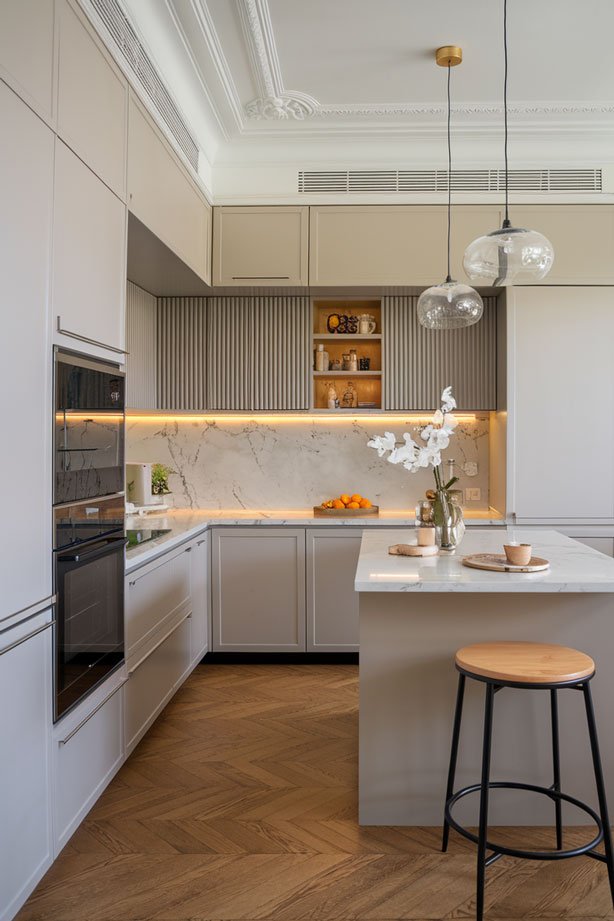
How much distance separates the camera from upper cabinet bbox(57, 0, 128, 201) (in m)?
2.24

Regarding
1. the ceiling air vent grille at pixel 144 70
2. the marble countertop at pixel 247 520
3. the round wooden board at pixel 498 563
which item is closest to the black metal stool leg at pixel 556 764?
the round wooden board at pixel 498 563

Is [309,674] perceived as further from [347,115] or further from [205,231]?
[347,115]

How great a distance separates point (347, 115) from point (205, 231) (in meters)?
1.06

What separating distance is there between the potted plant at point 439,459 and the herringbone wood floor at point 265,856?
106cm

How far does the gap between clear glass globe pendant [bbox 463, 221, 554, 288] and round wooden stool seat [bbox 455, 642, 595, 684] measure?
4.21ft

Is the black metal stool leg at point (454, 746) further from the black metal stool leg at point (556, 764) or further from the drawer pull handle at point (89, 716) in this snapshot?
the drawer pull handle at point (89, 716)

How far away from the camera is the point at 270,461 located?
16.5 ft

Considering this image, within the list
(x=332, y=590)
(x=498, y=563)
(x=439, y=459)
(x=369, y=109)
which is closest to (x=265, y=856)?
(x=498, y=563)

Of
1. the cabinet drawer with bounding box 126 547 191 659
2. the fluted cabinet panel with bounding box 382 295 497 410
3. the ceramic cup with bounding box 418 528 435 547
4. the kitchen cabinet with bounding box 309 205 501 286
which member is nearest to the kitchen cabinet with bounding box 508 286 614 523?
the fluted cabinet panel with bounding box 382 295 497 410

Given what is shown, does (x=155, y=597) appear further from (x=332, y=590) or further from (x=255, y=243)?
(x=255, y=243)

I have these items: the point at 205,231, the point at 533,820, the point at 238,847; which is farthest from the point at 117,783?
the point at 205,231

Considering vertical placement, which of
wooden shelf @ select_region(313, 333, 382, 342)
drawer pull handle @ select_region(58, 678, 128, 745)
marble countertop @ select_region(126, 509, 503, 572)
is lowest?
drawer pull handle @ select_region(58, 678, 128, 745)

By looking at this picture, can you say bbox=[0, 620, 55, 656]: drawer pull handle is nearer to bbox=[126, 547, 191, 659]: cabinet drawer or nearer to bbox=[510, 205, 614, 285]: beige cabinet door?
bbox=[126, 547, 191, 659]: cabinet drawer

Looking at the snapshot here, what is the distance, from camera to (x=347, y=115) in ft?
13.5
